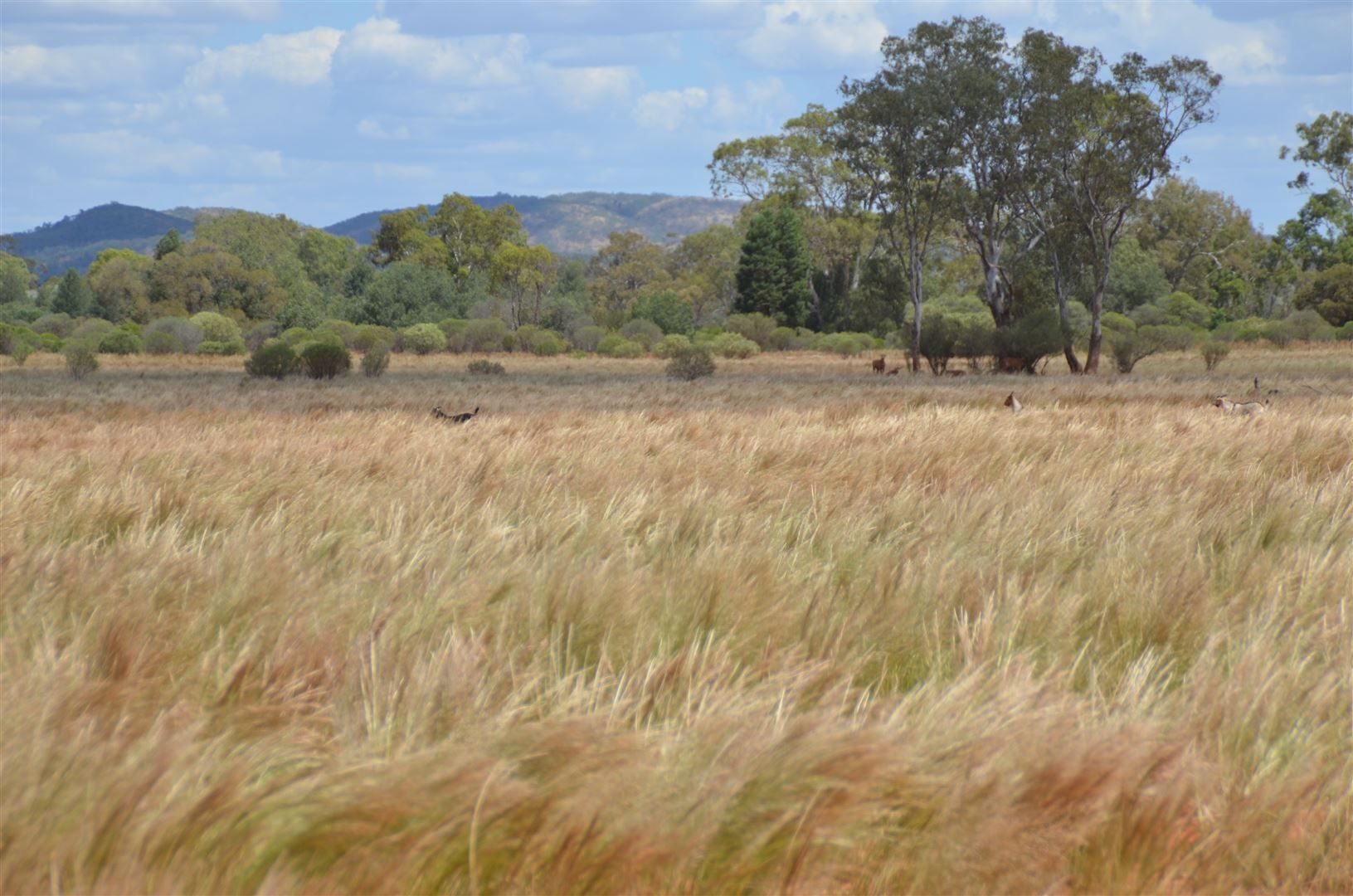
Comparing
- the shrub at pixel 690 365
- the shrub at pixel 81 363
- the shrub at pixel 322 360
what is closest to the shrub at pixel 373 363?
the shrub at pixel 322 360

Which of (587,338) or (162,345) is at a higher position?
(587,338)

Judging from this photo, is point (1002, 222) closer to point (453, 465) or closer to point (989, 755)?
point (453, 465)

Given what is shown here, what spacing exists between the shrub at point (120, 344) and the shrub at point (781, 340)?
26.5 m

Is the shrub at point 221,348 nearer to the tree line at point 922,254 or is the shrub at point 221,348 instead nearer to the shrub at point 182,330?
the shrub at point 182,330

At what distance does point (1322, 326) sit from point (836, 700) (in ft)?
181

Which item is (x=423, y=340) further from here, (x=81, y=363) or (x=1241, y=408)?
(x=1241, y=408)

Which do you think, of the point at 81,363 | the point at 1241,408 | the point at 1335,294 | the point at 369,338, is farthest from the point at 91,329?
the point at 1335,294

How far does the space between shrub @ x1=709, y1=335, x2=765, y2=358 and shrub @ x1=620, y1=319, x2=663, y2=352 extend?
4.24m

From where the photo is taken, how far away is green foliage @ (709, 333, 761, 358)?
49.6 metres

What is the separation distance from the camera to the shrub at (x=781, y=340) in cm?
5681

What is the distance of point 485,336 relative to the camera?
53.2m

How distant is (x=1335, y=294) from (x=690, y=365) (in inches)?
1673

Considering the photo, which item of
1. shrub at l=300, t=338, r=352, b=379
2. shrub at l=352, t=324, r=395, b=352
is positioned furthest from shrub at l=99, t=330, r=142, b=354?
shrub at l=300, t=338, r=352, b=379

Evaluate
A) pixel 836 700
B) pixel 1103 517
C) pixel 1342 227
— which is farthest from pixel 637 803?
pixel 1342 227
